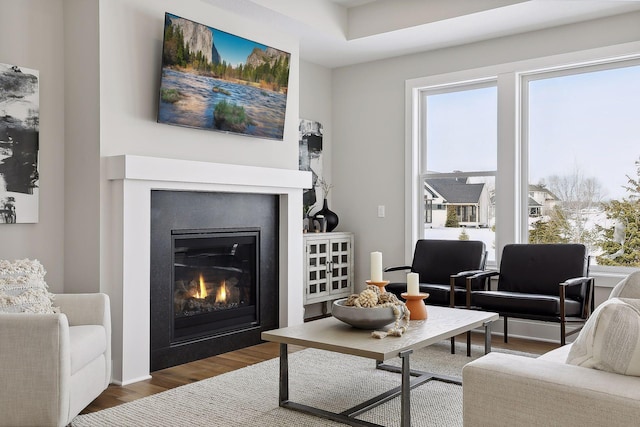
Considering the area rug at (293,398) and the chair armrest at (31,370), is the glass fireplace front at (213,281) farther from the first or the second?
the chair armrest at (31,370)

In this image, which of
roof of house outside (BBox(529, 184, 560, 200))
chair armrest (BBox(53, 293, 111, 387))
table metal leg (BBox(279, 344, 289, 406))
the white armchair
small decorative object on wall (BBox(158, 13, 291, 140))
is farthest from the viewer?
roof of house outside (BBox(529, 184, 560, 200))

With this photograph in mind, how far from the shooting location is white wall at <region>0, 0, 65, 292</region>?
357 centimetres

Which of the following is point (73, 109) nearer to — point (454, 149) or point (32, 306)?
point (32, 306)

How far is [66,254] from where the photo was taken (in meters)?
3.78

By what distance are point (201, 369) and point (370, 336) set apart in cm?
146

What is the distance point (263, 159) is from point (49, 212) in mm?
1605

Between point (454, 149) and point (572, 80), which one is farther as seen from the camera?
point (454, 149)

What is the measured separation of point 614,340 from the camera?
1824 millimetres

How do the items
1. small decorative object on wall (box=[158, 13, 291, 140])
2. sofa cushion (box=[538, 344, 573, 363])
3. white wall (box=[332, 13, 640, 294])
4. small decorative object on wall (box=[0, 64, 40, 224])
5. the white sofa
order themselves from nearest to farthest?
the white sofa, sofa cushion (box=[538, 344, 573, 363]), small decorative object on wall (box=[0, 64, 40, 224]), small decorative object on wall (box=[158, 13, 291, 140]), white wall (box=[332, 13, 640, 294])

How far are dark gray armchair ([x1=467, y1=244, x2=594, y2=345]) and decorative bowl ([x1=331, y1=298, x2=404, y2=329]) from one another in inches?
58.2

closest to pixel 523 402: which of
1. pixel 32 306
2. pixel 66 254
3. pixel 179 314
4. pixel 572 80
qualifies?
pixel 32 306

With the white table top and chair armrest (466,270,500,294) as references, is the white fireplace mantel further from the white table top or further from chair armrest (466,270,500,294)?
chair armrest (466,270,500,294)

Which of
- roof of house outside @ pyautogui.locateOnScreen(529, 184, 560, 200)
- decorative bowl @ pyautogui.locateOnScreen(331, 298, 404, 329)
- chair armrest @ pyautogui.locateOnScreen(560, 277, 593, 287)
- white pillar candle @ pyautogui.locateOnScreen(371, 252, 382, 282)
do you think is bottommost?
decorative bowl @ pyautogui.locateOnScreen(331, 298, 404, 329)

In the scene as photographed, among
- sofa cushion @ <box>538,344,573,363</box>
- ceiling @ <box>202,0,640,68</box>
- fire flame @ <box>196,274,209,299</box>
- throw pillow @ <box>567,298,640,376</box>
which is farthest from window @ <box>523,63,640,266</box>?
throw pillow @ <box>567,298,640,376</box>
